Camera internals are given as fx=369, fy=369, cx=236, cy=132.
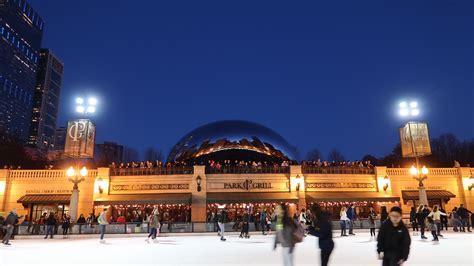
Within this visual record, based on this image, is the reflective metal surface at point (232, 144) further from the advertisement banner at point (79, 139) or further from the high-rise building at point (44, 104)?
the high-rise building at point (44, 104)

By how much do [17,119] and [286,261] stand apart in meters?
177

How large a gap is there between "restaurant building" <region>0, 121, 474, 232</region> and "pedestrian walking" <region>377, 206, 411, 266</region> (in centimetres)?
2337

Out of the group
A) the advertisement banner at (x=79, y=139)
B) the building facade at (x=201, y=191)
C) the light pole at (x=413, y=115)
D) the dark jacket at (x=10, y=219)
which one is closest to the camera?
the dark jacket at (x=10, y=219)

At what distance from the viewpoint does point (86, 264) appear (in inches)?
383

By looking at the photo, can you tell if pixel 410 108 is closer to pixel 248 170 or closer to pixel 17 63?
pixel 248 170

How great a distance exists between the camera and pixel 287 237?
23.7 ft

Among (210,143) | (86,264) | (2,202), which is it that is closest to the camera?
(86,264)

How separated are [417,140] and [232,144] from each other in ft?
58.4

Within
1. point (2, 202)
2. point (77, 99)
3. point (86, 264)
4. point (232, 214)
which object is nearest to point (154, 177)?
point (232, 214)

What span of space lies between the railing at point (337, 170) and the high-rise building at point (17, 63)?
14041 centimetres

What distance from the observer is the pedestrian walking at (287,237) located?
7172mm

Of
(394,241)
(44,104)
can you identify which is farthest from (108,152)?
(44,104)

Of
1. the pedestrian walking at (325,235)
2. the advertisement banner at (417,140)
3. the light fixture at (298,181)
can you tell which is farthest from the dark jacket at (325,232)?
the light fixture at (298,181)

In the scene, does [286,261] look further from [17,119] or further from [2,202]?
[17,119]
